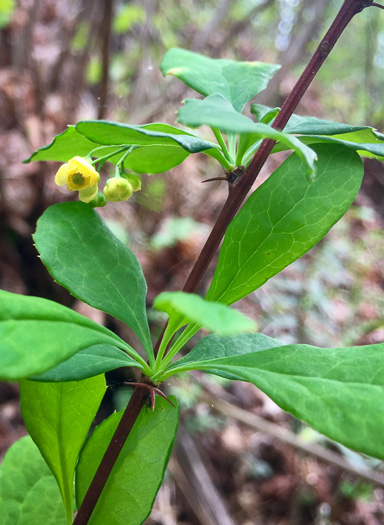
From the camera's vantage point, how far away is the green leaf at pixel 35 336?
38 centimetres

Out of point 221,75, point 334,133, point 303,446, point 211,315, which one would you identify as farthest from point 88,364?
point 303,446

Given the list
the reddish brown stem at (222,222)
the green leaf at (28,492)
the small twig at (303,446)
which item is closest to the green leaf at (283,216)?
the reddish brown stem at (222,222)

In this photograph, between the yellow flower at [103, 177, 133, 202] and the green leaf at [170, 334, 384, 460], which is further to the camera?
the yellow flower at [103, 177, 133, 202]

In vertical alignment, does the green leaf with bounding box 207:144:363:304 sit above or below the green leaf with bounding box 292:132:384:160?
below

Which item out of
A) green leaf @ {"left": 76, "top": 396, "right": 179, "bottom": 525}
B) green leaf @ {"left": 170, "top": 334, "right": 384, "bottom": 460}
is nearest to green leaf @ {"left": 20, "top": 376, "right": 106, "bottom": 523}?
green leaf @ {"left": 76, "top": 396, "right": 179, "bottom": 525}

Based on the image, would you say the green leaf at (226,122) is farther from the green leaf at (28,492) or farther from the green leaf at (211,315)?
the green leaf at (28,492)

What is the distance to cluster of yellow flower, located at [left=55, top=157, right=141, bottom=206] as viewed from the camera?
681mm

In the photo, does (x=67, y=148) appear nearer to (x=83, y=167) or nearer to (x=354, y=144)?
(x=83, y=167)

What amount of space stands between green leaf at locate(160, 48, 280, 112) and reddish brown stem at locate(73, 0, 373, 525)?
12 centimetres

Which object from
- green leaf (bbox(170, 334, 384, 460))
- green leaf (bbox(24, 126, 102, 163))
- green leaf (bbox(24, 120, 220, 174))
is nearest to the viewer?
green leaf (bbox(170, 334, 384, 460))

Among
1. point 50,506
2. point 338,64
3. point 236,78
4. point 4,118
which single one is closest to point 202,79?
point 236,78

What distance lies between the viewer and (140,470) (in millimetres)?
594

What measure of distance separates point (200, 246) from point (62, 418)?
94.2 inches

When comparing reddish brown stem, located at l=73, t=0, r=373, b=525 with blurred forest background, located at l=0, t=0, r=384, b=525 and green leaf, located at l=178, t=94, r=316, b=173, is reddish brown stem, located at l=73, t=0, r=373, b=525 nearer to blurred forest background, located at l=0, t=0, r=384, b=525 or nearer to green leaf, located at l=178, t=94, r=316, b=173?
green leaf, located at l=178, t=94, r=316, b=173
